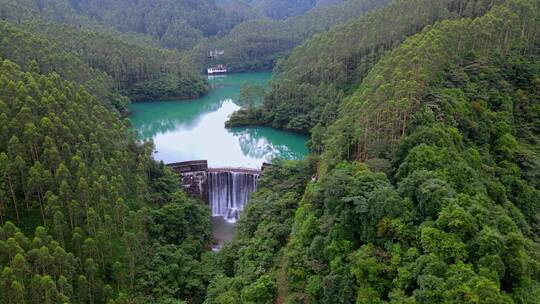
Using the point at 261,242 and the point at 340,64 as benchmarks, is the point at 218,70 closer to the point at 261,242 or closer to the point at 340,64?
the point at 340,64

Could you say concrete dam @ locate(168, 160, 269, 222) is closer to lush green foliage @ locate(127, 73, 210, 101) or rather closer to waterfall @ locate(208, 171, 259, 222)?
waterfall @ locate(208, 171, 259, 222)

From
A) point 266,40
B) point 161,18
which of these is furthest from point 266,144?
point 161,18

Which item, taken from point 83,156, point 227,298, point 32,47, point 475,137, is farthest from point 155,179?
point 32,47

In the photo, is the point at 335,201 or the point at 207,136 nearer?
the point at 335,201

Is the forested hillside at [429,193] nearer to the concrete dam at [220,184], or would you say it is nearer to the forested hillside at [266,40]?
the concrete dam at [220,184]

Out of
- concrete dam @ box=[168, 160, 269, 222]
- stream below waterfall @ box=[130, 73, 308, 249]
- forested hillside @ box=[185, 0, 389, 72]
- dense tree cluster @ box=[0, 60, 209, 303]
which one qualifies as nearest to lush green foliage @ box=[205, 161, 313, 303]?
dense tree cluster @ box=[0, 60, 209, 303]

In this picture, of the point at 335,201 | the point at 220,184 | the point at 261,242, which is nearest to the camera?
the point at 335,201
